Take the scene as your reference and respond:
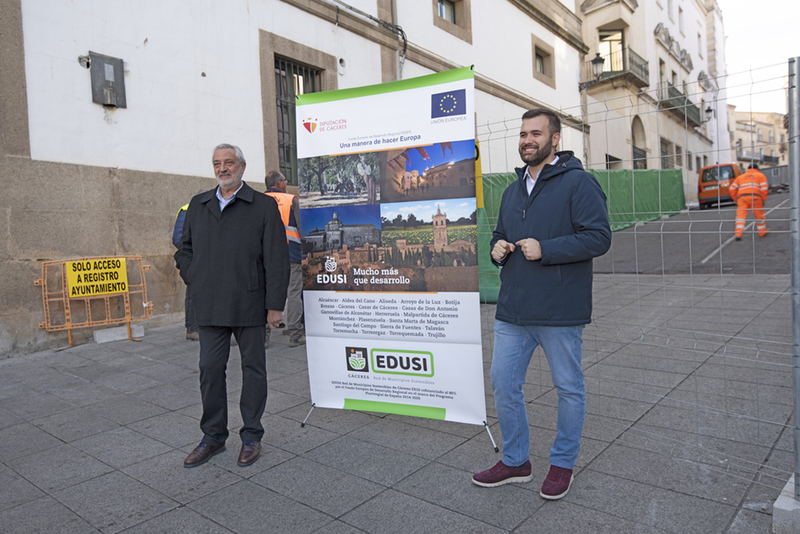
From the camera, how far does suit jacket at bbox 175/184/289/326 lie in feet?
10.9

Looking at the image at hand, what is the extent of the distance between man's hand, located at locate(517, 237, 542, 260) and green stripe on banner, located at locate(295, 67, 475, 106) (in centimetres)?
105

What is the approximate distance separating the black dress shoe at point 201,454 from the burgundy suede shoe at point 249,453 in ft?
0.64

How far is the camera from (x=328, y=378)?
12.8 feet

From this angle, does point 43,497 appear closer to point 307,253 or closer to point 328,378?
point 328,378

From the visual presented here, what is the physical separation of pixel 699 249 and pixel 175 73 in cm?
Result: 1276

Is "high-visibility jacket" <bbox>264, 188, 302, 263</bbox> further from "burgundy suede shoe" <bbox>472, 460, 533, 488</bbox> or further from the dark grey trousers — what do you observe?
"burgundy suede shoe" <bbox>472, 460, 533, 488</bbox>

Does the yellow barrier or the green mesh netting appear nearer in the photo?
the green mesh netting

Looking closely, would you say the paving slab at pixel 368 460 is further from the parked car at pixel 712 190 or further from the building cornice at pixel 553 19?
the building cornice at pixel 553 19

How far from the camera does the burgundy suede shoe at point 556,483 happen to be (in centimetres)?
266

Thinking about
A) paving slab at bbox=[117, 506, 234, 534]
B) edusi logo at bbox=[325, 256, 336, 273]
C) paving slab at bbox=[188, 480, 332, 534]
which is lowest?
paving slab at bbox=[188, 480, 332, 534]

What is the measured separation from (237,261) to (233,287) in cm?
16

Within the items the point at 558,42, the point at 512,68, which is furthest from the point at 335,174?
the point at 558,42

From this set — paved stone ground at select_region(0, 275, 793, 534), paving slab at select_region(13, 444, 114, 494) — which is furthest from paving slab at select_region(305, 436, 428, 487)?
paving slab at select_region(13, 444, 114, 494)

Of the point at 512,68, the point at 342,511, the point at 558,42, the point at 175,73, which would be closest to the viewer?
the point at 342,511
